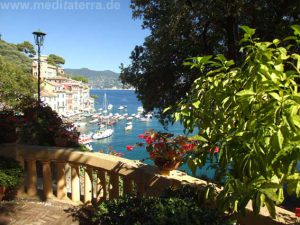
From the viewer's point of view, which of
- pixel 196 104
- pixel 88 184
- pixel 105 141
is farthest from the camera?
pixel 105 141

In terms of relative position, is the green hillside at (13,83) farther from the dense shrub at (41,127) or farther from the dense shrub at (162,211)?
the dense shrub at (162,211)

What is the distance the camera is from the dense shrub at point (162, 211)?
8.71ft

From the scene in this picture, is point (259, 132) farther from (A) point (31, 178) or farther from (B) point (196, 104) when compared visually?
(A) point (31, 178)

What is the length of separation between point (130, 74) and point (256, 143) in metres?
9.75

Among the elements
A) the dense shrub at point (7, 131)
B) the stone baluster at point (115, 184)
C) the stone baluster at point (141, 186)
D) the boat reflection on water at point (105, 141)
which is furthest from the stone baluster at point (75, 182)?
the boat reflection on water at point (105, 141)

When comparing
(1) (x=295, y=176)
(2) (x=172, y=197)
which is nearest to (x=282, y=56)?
(1) (x=295, y=176)

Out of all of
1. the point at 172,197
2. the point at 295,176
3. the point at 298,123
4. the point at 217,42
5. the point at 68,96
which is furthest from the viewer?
the point at 68,96

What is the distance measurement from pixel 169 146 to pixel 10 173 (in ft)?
9.58

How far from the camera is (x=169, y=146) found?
12.4ft

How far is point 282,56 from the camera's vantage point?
6.56ft

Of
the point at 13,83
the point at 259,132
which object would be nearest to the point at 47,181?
the point at 259,132

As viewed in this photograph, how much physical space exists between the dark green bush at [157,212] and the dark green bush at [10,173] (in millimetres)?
2354

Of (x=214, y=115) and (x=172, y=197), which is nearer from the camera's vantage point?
(x=214, y=115)

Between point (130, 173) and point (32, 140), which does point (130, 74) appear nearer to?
point (32, 140)
